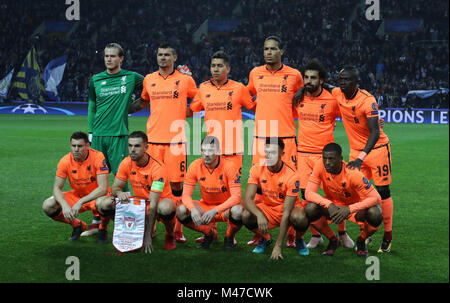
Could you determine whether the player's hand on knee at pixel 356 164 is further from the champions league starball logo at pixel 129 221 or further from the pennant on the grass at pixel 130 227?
the champions league starball logo at pixel 129 221

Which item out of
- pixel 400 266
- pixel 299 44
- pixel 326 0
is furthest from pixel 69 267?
pixel 326 0

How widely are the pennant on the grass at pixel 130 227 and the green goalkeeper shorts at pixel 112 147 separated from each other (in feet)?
4.43

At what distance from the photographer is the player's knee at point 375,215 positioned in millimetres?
5355

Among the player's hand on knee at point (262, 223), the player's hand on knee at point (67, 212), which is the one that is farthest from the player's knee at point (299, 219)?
the player's hand on knee at point (67, 212)

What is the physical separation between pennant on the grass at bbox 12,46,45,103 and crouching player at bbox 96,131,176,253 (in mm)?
21071

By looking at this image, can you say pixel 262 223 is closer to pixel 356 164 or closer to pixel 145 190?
pixel 356 164

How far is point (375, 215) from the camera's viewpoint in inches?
211

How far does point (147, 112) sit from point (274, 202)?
19809 mm

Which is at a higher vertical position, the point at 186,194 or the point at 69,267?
the point at 186,194

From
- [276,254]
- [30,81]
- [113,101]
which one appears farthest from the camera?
[30,81]

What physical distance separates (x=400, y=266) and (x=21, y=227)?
167 inches

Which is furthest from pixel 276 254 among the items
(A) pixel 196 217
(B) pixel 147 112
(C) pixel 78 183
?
(B) pixel 147 112

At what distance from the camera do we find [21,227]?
6734 mm
